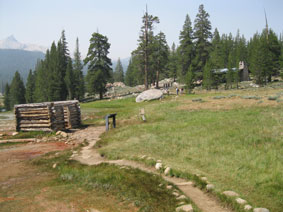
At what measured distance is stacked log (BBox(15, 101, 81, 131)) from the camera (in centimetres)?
1670

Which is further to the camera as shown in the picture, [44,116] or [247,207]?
[44,116]

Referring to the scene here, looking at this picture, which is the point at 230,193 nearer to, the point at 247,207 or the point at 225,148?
the point at 247,207

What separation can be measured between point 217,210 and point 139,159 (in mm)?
4172

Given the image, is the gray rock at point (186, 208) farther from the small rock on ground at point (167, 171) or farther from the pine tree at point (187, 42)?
the pine tree at point (187, 42)

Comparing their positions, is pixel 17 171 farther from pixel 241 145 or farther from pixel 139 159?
pixel 241 145

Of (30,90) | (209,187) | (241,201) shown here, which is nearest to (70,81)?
(30,90)

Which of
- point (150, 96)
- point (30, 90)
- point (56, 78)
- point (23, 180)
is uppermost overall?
point (56, 78)

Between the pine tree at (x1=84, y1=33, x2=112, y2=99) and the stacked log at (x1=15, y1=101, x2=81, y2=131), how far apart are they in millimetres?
31142

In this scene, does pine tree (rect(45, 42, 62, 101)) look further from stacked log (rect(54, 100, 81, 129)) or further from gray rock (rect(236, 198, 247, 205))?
gray rock (rect(236, 198, 247, 205))

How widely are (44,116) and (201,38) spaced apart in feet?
167

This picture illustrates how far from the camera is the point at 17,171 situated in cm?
877

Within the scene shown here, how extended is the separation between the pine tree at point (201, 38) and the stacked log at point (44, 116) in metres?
45.1

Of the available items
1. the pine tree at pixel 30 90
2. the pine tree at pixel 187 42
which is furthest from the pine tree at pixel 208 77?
the pine tree at pixel 30 90

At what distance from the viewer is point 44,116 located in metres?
16.8
